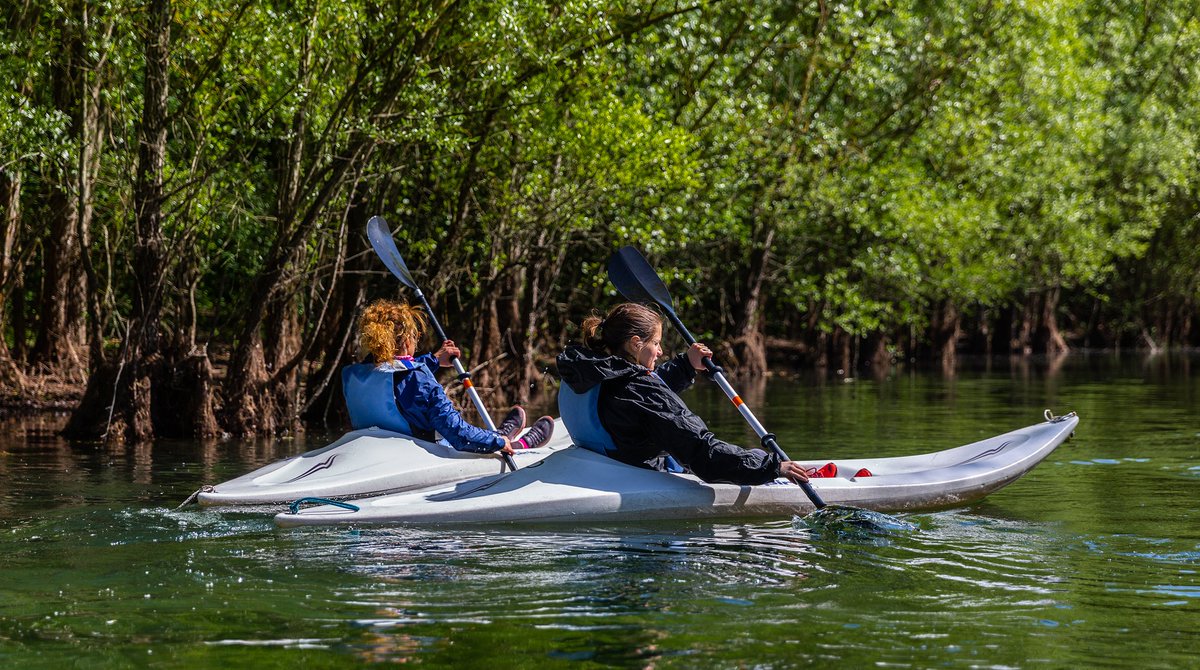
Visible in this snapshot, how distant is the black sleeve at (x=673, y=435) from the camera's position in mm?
7602

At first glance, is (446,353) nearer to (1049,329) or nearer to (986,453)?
(986,453)

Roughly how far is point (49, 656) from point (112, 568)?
1503mm

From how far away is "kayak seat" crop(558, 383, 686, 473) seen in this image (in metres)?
7.78

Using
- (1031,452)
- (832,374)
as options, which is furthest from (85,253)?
(832,374)

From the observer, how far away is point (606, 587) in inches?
234

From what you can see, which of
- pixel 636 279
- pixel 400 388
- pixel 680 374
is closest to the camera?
pixel 680 374

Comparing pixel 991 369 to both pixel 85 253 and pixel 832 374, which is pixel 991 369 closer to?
pixel 832 374

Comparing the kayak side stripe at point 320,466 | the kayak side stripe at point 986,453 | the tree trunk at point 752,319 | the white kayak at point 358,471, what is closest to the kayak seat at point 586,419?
the white kayak at point 358,471

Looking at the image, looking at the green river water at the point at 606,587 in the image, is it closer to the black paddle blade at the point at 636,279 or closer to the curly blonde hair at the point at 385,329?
the curly blonde hair at the point at 385,329

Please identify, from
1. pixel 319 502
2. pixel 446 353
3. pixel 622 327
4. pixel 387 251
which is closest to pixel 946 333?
pixel 387 251

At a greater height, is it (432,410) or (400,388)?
(400,388)

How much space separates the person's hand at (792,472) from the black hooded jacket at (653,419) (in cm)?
4

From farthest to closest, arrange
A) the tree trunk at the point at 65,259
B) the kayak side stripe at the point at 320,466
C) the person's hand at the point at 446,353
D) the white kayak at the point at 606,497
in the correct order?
the tree trunk at the point at 65,259, the person's hand at the point at 446,353, the kayak side stripe at the point at 320,466, the white kayak at the point at 606,497

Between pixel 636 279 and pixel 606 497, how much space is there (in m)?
2.55
